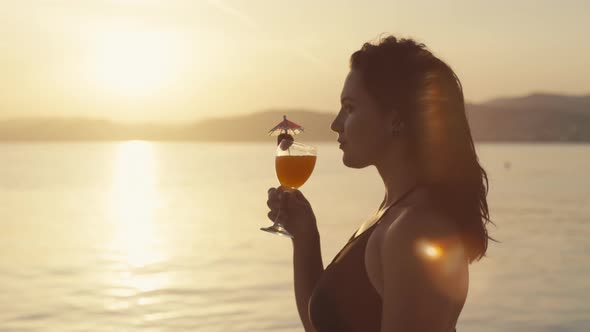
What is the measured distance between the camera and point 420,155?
8.74ft

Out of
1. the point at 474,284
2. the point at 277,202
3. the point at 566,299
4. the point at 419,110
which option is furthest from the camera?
the point at 474,284

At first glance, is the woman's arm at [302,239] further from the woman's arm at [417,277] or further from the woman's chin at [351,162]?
the woman's arm at [417,277]

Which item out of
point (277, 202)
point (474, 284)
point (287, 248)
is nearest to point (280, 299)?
point (474, 284)

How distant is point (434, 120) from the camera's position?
2617mm

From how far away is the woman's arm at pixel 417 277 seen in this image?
2.27m

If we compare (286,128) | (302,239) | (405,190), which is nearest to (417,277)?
(405,190)

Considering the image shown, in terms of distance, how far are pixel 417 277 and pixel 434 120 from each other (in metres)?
0.56

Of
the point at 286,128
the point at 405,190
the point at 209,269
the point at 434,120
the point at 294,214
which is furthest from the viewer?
the point at 209,269

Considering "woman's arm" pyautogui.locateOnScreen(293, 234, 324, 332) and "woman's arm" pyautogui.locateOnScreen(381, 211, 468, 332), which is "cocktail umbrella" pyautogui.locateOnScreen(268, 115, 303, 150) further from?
"woman's arm" pyautogui.locateOnScreen(381, 211, 468, 332)

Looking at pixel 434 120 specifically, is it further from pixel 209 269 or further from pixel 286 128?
pixel 209 269

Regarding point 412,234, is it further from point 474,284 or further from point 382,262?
point 474,284

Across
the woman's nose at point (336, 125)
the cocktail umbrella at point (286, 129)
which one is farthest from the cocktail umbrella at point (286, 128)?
the woman's nose at point (336, 125)

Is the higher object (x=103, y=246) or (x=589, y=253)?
(x=103, y=246)

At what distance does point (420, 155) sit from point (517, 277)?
1148 centimetres
